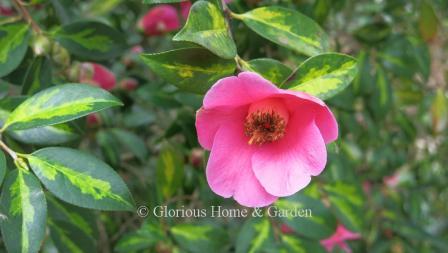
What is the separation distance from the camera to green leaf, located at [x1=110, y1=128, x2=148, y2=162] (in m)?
1.28

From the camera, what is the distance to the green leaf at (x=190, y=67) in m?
0.67

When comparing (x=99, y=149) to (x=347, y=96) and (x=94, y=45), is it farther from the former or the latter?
(x=347, y=96)

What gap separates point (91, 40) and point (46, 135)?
273 mm

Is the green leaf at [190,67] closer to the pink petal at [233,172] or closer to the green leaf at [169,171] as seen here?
the pink petal at [233,172]

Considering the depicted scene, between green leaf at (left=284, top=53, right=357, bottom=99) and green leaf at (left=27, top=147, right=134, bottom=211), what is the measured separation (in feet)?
0.81

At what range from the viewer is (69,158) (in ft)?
2.17

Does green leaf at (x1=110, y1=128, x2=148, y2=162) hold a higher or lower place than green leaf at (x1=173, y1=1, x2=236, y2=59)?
lower

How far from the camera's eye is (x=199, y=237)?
3.43 feet

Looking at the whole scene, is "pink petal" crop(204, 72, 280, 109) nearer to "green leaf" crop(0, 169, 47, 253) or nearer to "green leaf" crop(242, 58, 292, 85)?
"green leaf" crop(242, 58, 292, 85)

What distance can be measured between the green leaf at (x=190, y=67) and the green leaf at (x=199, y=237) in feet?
1.39

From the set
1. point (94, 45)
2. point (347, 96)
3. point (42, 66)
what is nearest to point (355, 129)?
point (347, 96)

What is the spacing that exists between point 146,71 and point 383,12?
2.09 feet

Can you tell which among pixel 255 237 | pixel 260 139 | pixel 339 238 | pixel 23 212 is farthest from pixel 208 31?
pixel 339 238

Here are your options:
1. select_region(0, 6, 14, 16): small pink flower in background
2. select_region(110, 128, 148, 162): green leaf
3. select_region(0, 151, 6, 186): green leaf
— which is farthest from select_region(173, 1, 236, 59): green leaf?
select_region(0, 6, 14, 16): small pink flower in background
